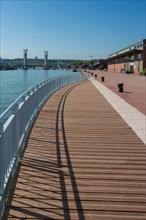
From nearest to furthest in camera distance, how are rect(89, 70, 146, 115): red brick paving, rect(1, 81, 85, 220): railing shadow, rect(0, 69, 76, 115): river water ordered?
rect(1, 81, 85, 220): railing shadow < rect(89, 70, 146, 115): red brick paving < rect(0, 69, 76, 115): river water

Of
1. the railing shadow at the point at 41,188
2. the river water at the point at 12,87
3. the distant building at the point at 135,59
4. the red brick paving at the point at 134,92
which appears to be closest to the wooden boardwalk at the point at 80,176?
the railing shadow at the point at 41,188

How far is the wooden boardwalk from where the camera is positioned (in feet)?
15.5

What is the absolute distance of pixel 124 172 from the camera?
20.8 feet

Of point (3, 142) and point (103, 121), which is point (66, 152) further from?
point (103, 121)

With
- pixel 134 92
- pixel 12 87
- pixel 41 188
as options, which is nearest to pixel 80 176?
pixel 41 188

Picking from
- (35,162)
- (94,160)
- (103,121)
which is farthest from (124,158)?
(103,121)

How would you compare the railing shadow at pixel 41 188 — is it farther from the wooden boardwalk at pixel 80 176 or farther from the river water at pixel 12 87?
the river water at pixel 12 87

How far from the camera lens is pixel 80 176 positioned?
6.08m

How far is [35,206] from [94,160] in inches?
99.2

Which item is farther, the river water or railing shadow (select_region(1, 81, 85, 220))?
the river water

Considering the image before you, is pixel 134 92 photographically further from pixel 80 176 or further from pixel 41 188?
pixel 41 188

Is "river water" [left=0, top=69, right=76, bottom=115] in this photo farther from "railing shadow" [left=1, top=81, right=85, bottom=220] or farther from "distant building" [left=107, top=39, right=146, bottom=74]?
"distant building" [left=107, top=39, right=146, bottom=74]

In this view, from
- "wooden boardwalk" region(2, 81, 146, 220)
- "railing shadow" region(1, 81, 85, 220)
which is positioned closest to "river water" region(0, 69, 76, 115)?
"wooden boardwalk" region(2, 81, 146, 220)

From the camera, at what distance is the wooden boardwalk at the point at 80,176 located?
15.5 feet
